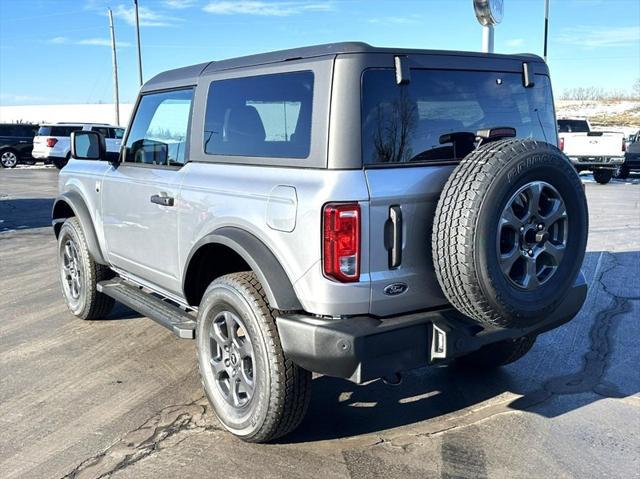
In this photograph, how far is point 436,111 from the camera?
3.28 metres

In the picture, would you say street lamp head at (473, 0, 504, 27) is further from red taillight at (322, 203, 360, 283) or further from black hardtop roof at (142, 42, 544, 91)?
red taillight at (322, 203, 360, 283)

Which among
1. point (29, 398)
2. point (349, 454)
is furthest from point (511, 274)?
point (29, 398)

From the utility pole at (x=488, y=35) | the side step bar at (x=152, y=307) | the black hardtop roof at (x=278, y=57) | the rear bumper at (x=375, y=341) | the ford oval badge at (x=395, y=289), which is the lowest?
the side step bar at (x=152, y=307)

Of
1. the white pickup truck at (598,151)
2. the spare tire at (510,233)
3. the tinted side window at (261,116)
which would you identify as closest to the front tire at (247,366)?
the tinted side window at (261,116)

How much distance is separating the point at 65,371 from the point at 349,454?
2.26 metres

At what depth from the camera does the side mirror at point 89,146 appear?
16.0ft

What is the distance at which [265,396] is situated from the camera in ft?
10.5

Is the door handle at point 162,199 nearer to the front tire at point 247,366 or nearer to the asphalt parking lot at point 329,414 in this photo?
the front tire at point 247,366

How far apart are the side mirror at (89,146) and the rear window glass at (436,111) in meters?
2.63

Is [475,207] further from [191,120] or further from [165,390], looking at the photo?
[165,390]

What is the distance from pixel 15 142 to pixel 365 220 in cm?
2641

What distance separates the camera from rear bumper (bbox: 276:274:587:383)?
289cm

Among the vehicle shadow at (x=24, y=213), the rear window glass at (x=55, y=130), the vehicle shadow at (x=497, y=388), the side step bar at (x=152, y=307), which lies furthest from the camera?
the rear window glass at (x=55, y=130)

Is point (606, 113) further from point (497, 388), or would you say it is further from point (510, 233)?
point (510, 233)
